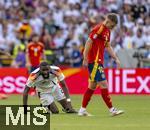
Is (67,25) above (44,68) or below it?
below

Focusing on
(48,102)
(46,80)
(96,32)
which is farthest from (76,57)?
(96,32)

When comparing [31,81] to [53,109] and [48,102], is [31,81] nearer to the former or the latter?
[48,102]

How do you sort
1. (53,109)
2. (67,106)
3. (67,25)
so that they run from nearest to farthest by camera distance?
(53,109) < (67,106) < (67,25)

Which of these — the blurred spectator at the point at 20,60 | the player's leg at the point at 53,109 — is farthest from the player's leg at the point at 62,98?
the blurred spectator at the point at 20,60

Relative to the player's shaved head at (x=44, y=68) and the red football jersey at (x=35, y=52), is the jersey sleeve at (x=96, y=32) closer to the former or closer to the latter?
the player's shaved head at (x=44, y=68)

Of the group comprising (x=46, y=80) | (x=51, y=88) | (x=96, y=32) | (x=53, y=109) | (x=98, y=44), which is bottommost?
(x=53, y=109)

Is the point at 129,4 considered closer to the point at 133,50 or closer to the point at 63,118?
the point at 133,50

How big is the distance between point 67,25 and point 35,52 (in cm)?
598

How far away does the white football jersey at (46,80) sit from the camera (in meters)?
17.6

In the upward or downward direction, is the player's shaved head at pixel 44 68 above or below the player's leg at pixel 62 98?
above

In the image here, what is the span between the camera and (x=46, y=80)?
17.8 meters

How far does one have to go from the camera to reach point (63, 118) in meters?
16.8

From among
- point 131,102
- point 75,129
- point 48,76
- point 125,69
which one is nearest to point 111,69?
point 125,69

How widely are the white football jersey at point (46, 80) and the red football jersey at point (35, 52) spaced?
24.8ft
